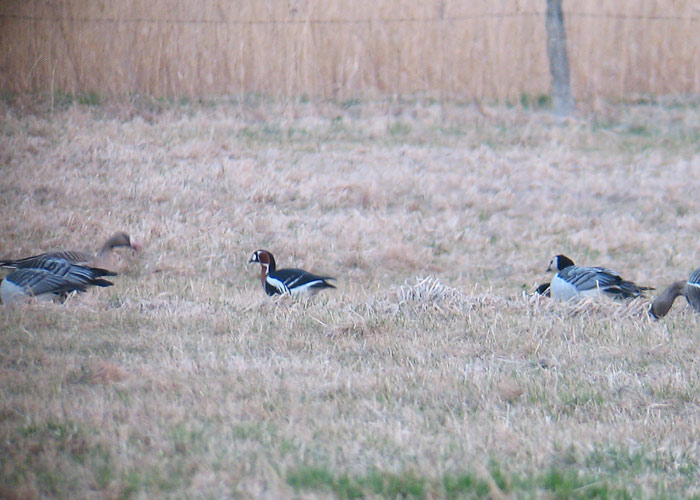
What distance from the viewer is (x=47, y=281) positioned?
7609 millimetres

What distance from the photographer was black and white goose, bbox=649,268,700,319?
771cm

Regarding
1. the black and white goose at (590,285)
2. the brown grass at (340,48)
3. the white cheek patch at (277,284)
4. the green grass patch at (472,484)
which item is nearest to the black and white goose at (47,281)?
the white cheek patch at (277,284)

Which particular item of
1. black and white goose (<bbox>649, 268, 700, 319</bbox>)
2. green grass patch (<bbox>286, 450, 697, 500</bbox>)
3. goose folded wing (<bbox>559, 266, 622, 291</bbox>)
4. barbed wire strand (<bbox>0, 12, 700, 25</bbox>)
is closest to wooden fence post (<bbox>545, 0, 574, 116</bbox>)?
barbed wire strand (<bbox>0, 12, 700, 25</bbox>)

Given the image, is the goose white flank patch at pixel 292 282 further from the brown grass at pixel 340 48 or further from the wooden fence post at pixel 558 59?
the wooden fence post at pixel 558 59

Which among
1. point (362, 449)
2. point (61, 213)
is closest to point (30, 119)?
Result: point (61, 213)

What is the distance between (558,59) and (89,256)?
1088cm

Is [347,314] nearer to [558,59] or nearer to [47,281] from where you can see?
[47,281]

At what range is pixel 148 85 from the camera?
16484 mm

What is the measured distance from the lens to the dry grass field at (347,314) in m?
3.91

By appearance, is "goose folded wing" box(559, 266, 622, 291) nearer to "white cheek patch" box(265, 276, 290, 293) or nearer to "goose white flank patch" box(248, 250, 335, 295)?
"goose white flank patch" box(248, 250, 335, 295)

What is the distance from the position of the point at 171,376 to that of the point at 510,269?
6.15m

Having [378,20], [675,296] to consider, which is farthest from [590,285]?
[378,20]

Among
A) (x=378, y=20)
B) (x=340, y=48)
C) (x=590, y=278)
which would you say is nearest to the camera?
(x=590, y=278)

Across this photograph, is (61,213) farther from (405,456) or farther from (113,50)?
(405,456)
